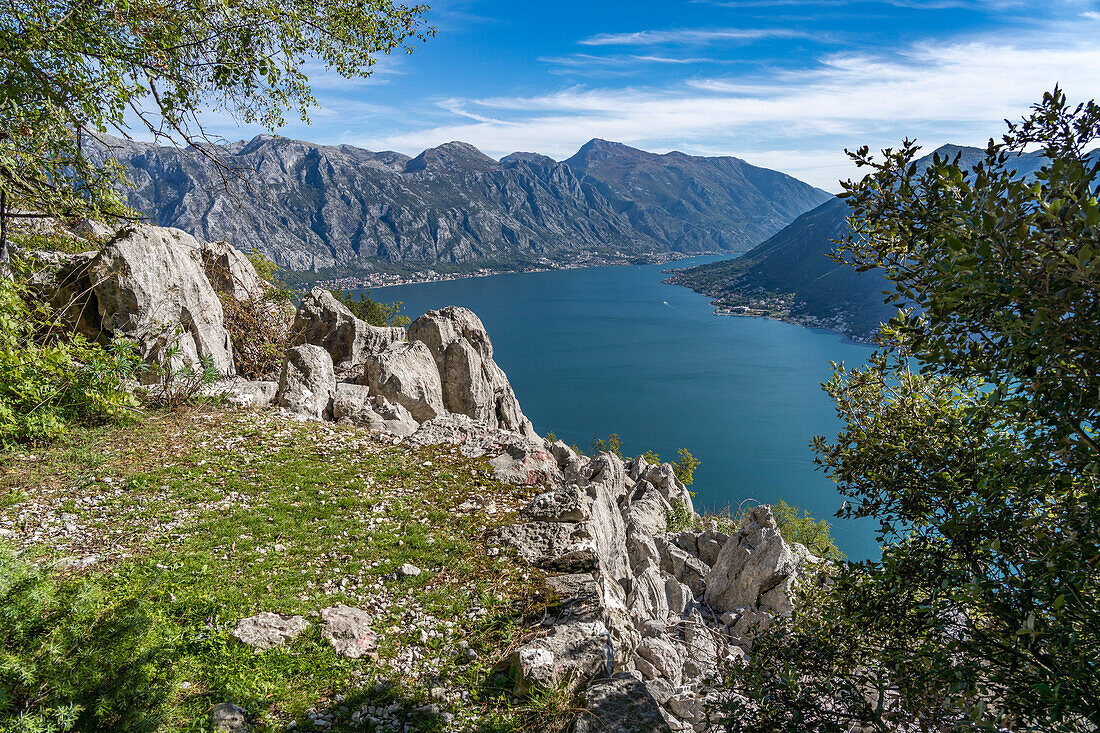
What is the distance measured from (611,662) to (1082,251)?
627 cm

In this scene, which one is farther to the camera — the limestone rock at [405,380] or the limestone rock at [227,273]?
the limestone rock at [227,273]

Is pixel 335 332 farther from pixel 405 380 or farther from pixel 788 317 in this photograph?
pixel 788 317

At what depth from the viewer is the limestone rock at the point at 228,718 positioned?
5180mm

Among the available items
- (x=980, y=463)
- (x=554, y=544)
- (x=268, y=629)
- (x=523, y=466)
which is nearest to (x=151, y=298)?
(x=523, y=466)

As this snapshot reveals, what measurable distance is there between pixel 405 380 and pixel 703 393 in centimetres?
8511

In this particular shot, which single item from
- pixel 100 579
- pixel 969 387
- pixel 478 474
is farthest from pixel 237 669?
pixel 969 387

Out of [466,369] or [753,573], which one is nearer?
[753,573]

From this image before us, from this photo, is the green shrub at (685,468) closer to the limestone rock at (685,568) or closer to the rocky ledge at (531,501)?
the rocky ledge at (531,501)

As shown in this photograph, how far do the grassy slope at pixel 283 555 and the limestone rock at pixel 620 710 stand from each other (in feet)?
1.13

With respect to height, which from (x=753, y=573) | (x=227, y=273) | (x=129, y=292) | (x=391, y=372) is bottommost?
(x=753, y=573)

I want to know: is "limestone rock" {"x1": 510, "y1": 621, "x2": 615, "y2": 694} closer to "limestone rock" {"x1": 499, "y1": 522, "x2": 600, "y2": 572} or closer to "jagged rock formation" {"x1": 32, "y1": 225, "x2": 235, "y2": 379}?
"limestone rock" {"x1": 499, "y1": 522, "x2": 600, "y2": 572}

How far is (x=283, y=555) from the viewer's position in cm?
830

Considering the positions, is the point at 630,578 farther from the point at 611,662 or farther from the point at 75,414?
the point at 75,414

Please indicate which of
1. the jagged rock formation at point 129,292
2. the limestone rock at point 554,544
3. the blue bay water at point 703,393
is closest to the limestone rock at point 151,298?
the jagged rock formation at point 129,292
